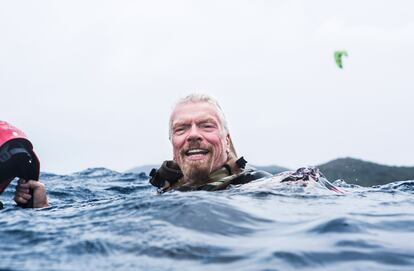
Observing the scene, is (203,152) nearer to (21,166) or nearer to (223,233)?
(21,166)

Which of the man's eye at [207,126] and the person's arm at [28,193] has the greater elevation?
the man's eye at [207,126]

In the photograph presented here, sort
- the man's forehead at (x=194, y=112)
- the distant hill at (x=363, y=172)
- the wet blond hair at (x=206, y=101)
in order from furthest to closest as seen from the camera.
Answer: the distant hill at (x=363, y=172), the wet blond hair at (x=206, y=101), the man's forehead at (x=194, y=112)

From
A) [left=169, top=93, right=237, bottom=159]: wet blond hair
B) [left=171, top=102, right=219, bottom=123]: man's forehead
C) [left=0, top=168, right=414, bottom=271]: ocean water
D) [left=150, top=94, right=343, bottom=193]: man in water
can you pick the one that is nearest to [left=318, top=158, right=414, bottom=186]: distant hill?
[left=169, top=93, right=237, bottom=159]: wet blond hair

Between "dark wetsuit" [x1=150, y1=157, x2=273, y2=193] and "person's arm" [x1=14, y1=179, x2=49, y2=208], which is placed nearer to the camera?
"dark wetsuit" [x1=150, y1=157, x2=273, y2=193]

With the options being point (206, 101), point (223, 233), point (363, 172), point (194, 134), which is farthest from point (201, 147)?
point (363, 172)

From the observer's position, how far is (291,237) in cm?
454

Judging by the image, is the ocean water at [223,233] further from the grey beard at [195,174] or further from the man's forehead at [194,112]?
the man's forehead at [194,112]

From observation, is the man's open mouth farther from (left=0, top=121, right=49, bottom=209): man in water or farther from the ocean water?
(left=0, top=121, right=49, bottom=209): man in water

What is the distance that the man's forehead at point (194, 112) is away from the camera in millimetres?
7367

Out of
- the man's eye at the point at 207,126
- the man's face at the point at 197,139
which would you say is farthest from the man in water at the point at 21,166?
the man's eye at the point at 207,126

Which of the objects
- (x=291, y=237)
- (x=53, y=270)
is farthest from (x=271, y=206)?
(x=53, y=270)

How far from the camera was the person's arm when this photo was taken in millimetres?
7246

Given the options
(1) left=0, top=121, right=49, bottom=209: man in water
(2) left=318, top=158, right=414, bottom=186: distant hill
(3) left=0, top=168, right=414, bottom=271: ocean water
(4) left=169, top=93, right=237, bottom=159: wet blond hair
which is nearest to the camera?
(3) left=0, top=168, right=414, bottom=271: ocean water

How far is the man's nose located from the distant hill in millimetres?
17073
